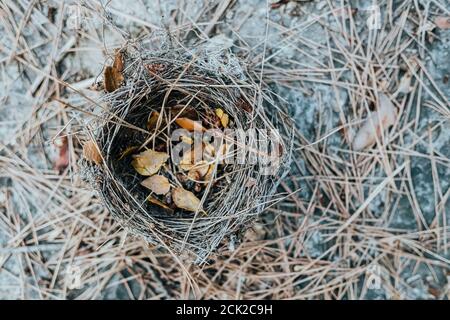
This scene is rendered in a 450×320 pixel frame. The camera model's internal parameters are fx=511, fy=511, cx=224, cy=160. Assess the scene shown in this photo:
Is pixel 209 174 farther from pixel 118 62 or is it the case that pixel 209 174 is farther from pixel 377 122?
pixel 377 122

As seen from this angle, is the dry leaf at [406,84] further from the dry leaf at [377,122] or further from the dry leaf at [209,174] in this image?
the dry leaf at [209,174]

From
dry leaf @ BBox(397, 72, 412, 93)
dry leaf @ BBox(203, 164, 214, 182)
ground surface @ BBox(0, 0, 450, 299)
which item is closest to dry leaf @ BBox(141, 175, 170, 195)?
dry leaf @ BBox(203, 164, 214, 182)

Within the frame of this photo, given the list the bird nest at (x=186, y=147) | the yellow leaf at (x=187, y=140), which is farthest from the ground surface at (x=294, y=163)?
the yellow leaf at (x=187, y=140)

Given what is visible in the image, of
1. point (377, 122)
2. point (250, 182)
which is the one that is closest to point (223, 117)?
point (250, 182)

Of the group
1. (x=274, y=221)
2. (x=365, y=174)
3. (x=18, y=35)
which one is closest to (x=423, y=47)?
(x=365, y=174)
